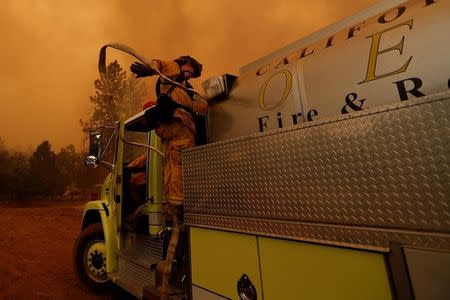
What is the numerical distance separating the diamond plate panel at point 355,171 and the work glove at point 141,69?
1309mm

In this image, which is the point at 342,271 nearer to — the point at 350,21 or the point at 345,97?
the point at 345,97

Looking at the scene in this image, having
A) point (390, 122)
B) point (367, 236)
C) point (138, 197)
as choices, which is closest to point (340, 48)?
point (390, 122)

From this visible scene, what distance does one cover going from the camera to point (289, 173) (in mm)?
1395

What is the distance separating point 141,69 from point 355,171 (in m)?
2.07

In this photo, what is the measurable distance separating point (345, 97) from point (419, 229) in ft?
3.18

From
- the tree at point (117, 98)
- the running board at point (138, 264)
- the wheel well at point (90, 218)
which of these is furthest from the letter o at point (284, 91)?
the tree at point (117, 98)

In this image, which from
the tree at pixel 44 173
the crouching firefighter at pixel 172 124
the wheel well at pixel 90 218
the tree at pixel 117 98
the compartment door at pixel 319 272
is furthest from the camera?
the tree at pixel 44 173

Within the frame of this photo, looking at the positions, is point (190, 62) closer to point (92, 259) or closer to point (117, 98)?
point (92, 259)

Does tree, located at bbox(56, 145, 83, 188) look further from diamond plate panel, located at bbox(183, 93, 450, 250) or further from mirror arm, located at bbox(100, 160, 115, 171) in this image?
diamond plate panel, located at bbox(183, 93, 450, 250)

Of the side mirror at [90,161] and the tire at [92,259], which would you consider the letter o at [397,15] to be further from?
the tire at [92,259]

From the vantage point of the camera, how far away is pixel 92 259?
4.02m

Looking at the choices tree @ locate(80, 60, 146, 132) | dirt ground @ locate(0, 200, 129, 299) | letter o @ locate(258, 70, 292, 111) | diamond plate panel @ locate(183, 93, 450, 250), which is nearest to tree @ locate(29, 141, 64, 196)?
tree @ locate(80, 60, 146, 132)

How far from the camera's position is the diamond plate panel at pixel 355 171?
38.1 inches

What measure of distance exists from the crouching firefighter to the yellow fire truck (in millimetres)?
242
